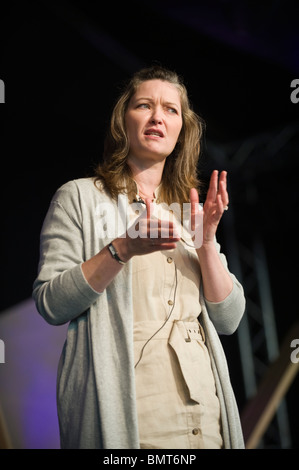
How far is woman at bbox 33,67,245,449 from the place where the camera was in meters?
1.25

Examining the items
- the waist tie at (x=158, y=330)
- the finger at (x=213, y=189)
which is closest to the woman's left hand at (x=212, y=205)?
the finger at (x=213, y=189)

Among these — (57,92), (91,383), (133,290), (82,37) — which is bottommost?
(91,383)

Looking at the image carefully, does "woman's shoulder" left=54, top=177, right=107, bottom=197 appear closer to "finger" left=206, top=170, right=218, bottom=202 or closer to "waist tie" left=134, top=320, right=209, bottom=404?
"finger" left=206, top=170, right=218, bottom=202

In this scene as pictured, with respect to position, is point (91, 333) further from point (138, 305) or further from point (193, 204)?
point (193, 204)

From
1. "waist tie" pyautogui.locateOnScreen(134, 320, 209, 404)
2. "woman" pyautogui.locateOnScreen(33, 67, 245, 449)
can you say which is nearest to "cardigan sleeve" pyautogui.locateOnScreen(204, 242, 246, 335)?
"woman" pyautogui.locateOnScreen(33, 67, 245, 449)

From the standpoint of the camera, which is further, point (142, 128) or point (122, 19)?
point (122, 19)

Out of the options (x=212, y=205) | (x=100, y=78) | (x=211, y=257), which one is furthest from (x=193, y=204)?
(x=100, y=78)

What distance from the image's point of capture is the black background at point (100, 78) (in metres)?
3.24

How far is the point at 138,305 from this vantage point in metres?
1.40

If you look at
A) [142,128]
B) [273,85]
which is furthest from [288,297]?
[142,128]
